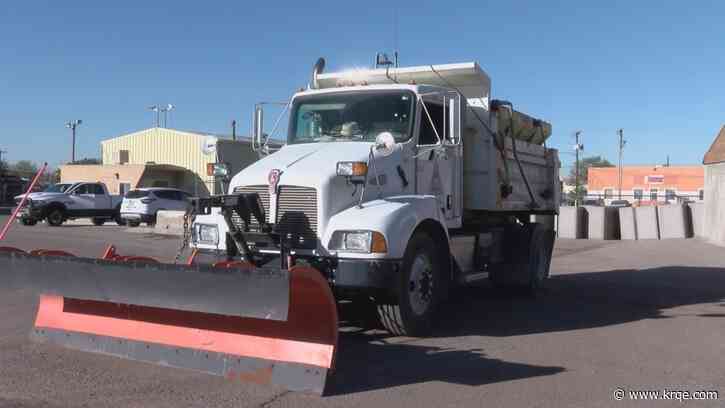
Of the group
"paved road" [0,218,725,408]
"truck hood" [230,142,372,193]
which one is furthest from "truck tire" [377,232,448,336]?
"truck hood" [230,142,372,193]

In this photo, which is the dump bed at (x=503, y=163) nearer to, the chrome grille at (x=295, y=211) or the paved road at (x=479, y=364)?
the paved road at (x=479, y=364)

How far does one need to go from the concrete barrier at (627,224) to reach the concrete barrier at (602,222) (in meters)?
0.20

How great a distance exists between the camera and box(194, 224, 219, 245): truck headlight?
757 cm

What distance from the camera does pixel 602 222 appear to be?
2448 cm

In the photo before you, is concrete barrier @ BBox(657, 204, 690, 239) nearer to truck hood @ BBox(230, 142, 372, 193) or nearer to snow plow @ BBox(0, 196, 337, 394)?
truck hood @ BBox(230, 142, 372, 193)

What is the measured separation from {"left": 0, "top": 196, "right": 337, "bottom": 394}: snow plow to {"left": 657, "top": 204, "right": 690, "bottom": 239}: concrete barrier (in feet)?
67.8

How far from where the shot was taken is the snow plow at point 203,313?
5.45 m

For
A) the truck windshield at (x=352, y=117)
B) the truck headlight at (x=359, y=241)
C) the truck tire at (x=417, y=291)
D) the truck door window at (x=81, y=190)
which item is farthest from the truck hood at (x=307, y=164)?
the truck door window at (x=81, y=190)

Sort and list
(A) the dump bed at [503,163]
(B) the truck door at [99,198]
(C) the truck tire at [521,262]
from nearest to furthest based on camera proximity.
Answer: (A) the dump bed at [503,163]
(C) the truck tire at [521,262]
(B) the truck door at [99,198]

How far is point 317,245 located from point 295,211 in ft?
1.48

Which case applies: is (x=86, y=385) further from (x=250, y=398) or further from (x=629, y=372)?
(x=629, y=372)

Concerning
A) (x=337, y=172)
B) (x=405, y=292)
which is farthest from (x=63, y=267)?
(x=405, y=292)

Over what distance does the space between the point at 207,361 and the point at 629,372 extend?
3739 millimetres

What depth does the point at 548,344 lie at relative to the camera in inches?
293
